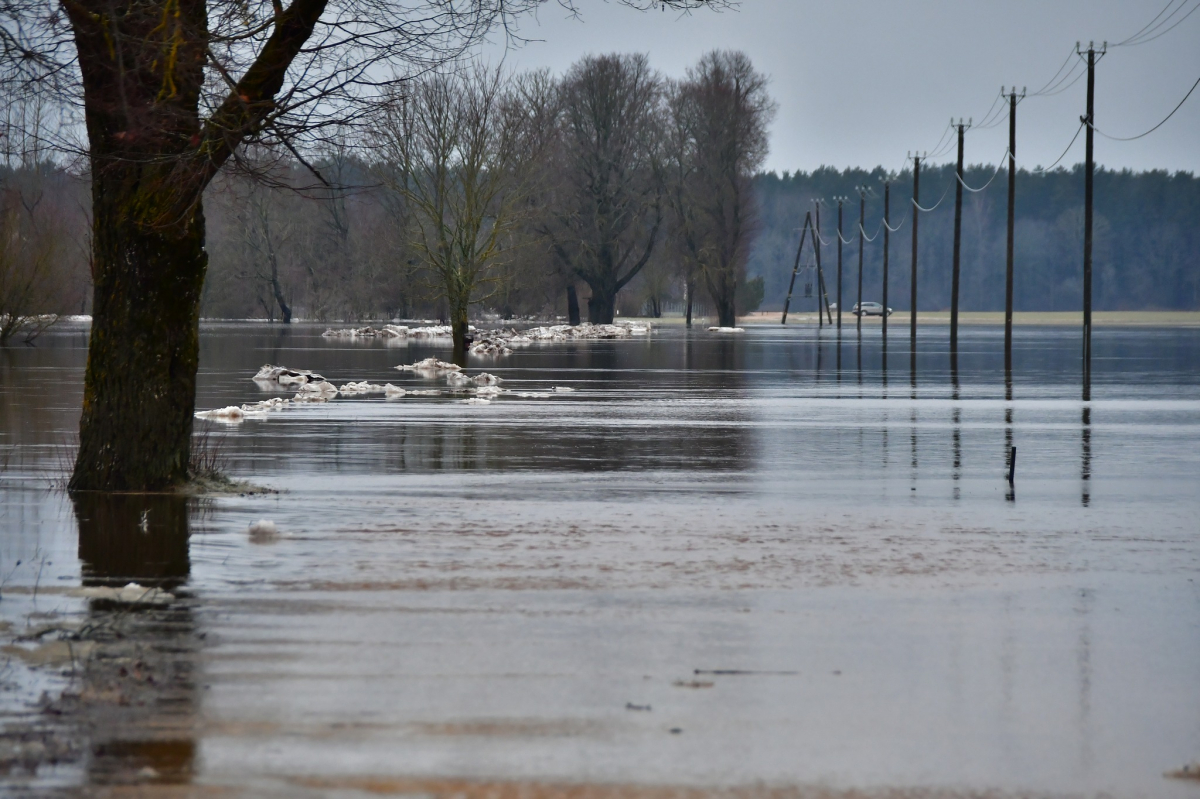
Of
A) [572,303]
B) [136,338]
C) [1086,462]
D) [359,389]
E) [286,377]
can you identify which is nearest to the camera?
[136,338]

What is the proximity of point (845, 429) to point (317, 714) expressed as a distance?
1508 centimetres

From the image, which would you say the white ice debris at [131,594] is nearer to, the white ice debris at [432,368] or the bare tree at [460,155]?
the white ice debris at [432,368]

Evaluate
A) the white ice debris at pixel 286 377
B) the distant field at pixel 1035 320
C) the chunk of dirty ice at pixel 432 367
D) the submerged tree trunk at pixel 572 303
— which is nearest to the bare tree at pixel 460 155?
the chunk of dirty ice at pixel 432 367

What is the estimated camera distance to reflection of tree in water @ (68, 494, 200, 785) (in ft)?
17.3

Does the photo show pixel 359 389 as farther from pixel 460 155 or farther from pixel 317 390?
pixel 460 155

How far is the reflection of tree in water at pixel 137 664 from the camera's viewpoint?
5258 millimetres

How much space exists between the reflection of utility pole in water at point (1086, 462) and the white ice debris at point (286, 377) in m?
14.8

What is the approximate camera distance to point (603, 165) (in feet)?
273

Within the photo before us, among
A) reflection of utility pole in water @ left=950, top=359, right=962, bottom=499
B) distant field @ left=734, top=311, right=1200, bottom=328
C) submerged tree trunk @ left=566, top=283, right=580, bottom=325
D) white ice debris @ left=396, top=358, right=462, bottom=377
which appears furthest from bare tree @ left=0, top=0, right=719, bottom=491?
distant field @ left=734, top=311, right=1200, bottom=328

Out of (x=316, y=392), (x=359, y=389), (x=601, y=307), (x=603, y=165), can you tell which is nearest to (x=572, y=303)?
(x=601, y=307)

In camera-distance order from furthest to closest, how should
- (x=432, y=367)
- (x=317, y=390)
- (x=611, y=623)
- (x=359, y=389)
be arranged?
(x=432, y=367), (x=359, y=389), (x=317, y=390), (x=611, y=623)

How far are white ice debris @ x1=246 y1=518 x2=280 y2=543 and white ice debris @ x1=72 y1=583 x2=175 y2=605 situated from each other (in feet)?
5.90

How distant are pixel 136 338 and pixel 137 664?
208 inches

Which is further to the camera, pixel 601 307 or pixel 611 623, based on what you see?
pixel 601 307
